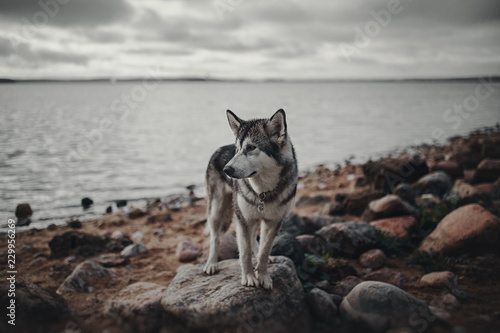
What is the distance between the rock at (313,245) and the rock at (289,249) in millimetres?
381

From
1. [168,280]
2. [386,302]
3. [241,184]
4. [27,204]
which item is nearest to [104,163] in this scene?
[27,204]

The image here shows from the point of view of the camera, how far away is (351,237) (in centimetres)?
656

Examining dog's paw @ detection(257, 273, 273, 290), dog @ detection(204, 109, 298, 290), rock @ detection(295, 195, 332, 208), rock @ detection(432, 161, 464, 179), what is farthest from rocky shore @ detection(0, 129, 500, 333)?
rock @ detection(432, 161, 464, 179)

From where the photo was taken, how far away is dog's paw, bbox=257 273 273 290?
4.48 metres

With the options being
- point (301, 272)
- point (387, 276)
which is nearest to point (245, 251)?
point (301, 272)

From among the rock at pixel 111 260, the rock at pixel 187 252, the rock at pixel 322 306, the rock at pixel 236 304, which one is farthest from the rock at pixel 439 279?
the rock at pixel 111 260

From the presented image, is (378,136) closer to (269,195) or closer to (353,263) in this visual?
(353,263)

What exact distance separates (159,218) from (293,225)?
472 cm

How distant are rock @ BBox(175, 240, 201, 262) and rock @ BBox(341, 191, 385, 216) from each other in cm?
420

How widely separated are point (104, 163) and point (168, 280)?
12124 mm

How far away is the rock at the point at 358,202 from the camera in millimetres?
8734

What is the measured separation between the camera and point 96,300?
17.0 feet

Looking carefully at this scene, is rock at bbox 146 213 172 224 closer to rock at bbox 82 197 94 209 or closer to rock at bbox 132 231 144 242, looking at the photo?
rock at bbox 132 231 144 242

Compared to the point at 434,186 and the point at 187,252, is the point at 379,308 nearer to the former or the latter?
the point at 187,252
